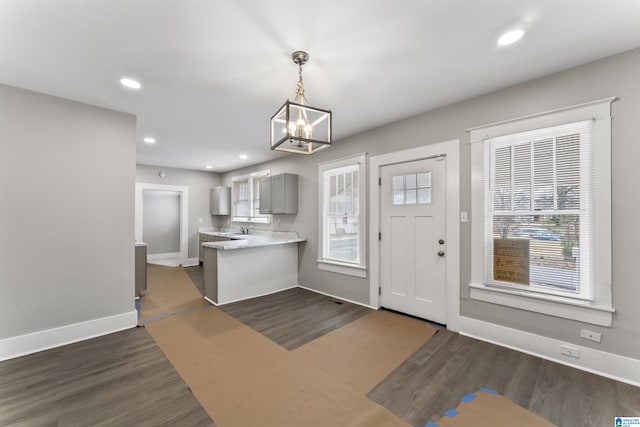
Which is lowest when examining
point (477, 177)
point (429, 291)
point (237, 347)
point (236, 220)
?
point (237, 347)

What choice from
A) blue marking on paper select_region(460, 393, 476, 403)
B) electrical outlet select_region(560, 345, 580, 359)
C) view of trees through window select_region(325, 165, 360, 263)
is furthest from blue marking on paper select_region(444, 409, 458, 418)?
view of trees through window select_region(325, 165, 360, 263)

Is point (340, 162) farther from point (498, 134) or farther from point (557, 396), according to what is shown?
point (557, 396)

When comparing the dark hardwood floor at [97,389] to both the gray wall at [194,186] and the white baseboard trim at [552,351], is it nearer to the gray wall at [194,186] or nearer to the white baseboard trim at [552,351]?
the white baseboard trim at [552,351]

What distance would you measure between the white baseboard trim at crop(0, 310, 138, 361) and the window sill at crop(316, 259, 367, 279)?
107 inches

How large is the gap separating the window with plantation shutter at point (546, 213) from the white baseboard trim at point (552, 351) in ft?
0.87

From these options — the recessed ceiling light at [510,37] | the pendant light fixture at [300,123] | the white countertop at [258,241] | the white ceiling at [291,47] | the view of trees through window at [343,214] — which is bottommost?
the white countertop at [258,241]

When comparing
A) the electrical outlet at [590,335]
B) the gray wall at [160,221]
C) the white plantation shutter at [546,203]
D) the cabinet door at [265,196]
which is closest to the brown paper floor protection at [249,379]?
the electrical outlet at [590,335]

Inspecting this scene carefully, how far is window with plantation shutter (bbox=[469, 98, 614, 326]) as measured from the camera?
85.7 inches

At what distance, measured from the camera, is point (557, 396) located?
6.30 ft

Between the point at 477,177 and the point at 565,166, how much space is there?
702mm

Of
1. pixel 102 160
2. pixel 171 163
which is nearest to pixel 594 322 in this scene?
pixel 102 160

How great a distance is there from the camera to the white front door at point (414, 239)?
3156 millimetres

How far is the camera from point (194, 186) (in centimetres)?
720

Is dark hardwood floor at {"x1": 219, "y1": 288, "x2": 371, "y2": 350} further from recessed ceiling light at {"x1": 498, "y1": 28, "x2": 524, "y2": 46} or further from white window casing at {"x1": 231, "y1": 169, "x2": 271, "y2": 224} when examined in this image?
recessed ceiling light at {"x1": 498, "y1": 28, "x2": 524, "y2": 46}
